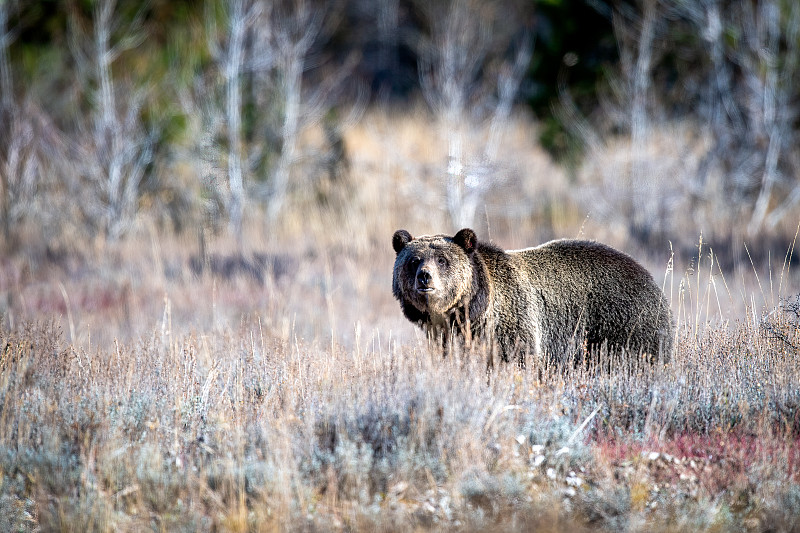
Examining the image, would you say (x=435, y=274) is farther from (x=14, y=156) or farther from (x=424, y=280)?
(x=14, y=156)

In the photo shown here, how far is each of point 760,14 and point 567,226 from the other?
16.3 ft

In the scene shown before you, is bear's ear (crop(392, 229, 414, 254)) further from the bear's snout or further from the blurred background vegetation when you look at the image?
the blurred background vegetation

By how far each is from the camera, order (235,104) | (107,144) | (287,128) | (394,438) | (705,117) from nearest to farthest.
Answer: (394,438) → (107,144) → (235,104) → (287,128) → (705,117)

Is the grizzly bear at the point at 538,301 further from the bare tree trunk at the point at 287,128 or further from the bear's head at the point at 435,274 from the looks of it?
the bare tree trunk at the point at 287,128

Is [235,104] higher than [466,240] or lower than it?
higher

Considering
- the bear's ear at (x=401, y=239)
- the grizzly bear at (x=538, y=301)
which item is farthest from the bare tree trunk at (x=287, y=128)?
the grizzly bear at (x=538, y=301)

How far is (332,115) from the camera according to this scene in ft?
56.7

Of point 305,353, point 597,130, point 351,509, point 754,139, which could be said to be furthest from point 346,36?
point 351,509

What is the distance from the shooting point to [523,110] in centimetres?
2139

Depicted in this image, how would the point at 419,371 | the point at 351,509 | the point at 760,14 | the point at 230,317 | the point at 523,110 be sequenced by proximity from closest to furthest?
the point at 351,509 < the point at 419,371 < the point at 230,317 < the point at 760,14 < the point at 523,110

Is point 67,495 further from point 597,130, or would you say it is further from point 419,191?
point 597,130

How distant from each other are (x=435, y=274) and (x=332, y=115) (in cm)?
1245

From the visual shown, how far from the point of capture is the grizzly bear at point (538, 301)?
18.8 ft

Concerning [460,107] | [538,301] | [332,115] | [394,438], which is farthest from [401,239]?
[332,115]
